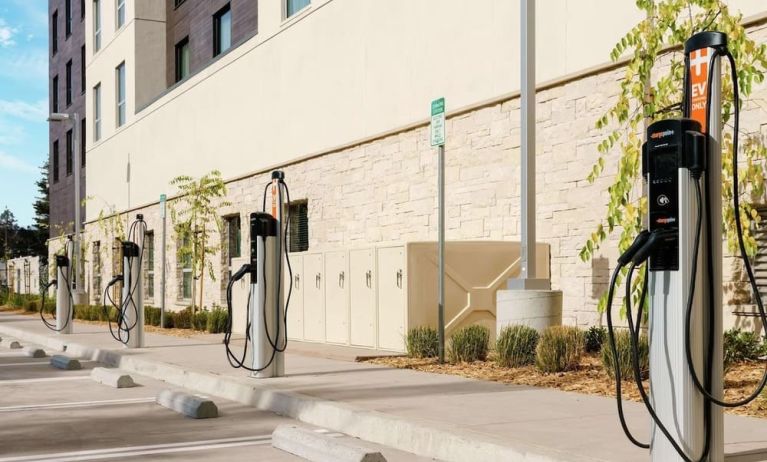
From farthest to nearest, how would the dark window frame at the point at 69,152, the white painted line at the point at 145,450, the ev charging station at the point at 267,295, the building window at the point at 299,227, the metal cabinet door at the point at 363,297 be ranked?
the dark window frame at the point at 69,152 < the building window at the point at 299,227 < the metal cabinet door at the point at 363,297 < the ev charging station at the point at 267,295 < the white painted line at the point at 145,450

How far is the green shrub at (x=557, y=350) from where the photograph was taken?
10039 millimetres

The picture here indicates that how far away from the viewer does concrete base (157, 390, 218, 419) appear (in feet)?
27.9

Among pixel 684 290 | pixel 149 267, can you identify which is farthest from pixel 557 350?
pixel 149 267

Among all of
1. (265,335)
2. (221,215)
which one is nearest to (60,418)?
(265,335)

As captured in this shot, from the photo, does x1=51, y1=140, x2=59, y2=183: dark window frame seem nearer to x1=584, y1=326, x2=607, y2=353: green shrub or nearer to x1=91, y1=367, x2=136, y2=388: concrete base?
x1=91, y1=367, x2=136, y2=388: concrete base

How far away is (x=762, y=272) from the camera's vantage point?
1083cm

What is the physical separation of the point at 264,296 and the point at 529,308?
10.2 feet

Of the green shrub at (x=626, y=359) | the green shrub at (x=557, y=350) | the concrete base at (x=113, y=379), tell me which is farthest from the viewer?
the concrete base at (x=113, y=379)

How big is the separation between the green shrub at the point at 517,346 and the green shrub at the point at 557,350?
378 millimetres

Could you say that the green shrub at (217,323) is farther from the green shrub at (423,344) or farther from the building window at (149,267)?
the building window at (149,267)

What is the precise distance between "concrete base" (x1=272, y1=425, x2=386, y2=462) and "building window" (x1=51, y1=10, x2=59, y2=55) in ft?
150

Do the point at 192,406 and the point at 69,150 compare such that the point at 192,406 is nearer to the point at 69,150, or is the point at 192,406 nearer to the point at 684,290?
the point at 684,290

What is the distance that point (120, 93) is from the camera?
121 feet

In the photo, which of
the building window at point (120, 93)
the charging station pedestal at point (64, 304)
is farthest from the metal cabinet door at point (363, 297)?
the building window at point (120, 93)
